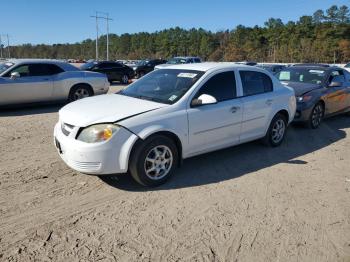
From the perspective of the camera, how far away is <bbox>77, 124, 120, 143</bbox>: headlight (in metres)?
4.41

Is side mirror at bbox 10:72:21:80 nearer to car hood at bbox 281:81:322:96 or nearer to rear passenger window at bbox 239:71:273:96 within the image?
rear passenger window at bbox 239:71:273:96

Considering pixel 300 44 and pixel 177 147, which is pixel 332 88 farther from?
pixel 300 44

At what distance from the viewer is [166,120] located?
4.79m

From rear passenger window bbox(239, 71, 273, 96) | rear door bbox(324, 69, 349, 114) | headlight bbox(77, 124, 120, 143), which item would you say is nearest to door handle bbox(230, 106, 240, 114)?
rear passenger window bbox(239, 71, 273, 96)

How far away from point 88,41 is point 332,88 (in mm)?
153394

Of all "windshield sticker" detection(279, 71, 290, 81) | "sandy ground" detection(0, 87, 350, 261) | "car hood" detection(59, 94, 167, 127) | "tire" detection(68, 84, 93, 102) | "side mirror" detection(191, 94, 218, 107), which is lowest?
"sandy ground" detection(0, 87, 350, 261)

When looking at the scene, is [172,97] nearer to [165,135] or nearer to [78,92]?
[165,135]

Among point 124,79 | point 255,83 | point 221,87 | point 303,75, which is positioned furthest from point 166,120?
point 124,79

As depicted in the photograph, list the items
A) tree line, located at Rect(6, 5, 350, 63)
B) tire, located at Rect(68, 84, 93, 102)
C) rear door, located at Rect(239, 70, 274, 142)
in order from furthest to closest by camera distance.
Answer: tree line, located at Rect(6, 5, 350, 63) < tire, located at Rect(68, 84, 93, 102) < rear door, located at Rect(239, 70, 274, 142)

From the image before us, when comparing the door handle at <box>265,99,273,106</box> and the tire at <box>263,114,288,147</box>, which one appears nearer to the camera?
the door handle at <box>265,99,273,106</box>

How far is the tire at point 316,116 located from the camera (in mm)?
8641

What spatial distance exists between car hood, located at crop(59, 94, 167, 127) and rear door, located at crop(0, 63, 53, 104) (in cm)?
507

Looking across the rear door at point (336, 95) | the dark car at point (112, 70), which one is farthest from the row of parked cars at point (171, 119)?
the dark car at point (112, 70)

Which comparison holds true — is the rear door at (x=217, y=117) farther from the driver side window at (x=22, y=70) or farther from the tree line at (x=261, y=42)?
the tree line at (x=261, y=42)
